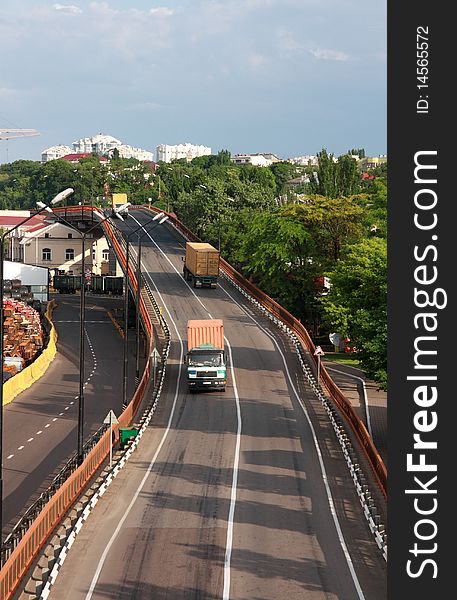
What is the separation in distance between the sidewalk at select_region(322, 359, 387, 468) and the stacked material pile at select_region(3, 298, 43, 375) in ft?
67.6

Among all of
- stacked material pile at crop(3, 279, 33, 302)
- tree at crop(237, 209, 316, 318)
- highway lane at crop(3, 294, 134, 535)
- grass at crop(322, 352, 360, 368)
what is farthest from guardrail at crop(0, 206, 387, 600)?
stacked material pile at crop(3, 279, 33, 302)

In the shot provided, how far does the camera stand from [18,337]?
2862 inches

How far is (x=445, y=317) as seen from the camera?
21969mm

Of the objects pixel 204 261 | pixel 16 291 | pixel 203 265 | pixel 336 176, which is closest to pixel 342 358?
pixel 204 261

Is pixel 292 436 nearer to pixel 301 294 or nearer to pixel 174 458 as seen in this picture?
pixel 174 458

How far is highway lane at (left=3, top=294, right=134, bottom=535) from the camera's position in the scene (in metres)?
42.2

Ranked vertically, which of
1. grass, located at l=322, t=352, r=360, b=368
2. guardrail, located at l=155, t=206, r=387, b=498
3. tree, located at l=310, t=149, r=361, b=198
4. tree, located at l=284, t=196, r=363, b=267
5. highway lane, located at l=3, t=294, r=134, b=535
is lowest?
highway lane, located at l=3, t=294, r=134, b=535

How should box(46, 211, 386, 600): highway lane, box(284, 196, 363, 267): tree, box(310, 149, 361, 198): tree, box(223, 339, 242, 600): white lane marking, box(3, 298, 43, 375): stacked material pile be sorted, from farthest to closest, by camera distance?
box(310, 149, 361, 198): tree → box(284, 196, 363, 267): tree → box(3, 298, 43, 375): stacked material pile → box(46, 211, 386, 600): highway lane → box(223, 339, 242, 600): white lane marking

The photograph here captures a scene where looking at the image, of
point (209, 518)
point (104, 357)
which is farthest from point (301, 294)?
point (209, 518)

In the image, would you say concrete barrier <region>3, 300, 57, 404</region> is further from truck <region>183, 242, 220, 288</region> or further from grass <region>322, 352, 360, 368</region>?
grass <region>322, 352, 360, 368</region>

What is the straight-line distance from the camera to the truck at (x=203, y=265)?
89.2 metres

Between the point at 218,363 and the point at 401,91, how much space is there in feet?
113

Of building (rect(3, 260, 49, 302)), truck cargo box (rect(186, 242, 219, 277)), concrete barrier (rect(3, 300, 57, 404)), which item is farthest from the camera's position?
building (rect(3, 260, 49, 302))

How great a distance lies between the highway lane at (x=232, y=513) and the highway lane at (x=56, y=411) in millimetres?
3890
